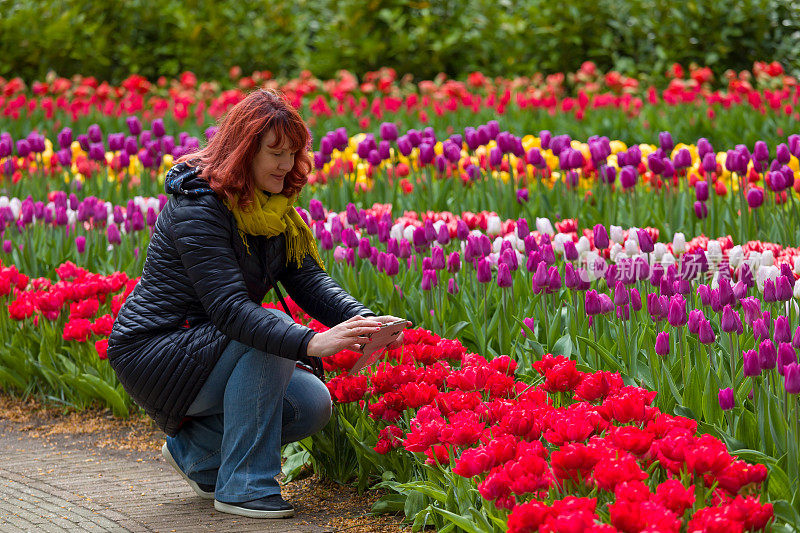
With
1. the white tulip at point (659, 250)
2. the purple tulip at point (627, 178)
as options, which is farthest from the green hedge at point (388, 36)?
the white tulip at point (659, 250)

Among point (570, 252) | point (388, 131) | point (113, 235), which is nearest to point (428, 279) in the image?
point (570, 252)


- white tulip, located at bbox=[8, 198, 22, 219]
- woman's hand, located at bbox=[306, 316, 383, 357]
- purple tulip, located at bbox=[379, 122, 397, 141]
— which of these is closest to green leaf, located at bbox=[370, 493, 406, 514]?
woman's hand, located at bbox=[306, 316, 383, 357]

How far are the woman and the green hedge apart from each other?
7781 millimetres

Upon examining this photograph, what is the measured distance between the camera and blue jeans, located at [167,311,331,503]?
2.99 meters

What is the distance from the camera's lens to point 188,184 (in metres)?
3.02

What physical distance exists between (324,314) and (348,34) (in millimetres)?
8791

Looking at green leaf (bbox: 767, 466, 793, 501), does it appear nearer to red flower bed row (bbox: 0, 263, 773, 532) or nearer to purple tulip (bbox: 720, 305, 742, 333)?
red flower bed row (bbox: 0, 263, 773, 532)

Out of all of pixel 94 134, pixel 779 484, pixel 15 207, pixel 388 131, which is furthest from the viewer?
pixel 94 134

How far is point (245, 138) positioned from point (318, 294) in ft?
1.91

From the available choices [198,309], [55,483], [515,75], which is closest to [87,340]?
[55,483]

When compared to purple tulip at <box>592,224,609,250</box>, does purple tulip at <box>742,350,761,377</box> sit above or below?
above

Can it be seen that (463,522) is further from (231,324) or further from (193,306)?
(193,306)

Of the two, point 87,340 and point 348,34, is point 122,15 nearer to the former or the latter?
point 348,34

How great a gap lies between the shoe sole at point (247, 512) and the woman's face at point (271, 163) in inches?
36.8
